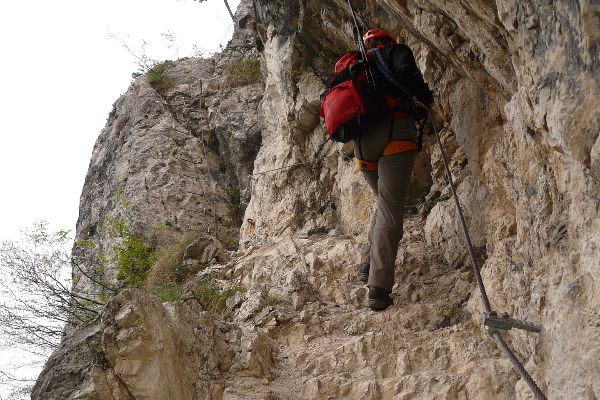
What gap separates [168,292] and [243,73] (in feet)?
19.6

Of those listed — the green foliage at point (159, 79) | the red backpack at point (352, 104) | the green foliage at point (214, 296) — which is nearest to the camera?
the red backpack at point (352, 104)

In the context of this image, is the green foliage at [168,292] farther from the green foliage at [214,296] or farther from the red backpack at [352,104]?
the red backpack at [352,104]

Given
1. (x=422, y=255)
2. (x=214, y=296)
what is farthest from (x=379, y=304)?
(x=214, y=296)

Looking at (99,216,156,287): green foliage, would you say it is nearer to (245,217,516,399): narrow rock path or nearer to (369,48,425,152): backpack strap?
(245,217,516,399): narrow rock path

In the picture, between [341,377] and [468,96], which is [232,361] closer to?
[341,377]

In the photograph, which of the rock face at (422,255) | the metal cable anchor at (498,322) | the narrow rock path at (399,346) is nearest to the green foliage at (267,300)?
the rock face at (422,255)

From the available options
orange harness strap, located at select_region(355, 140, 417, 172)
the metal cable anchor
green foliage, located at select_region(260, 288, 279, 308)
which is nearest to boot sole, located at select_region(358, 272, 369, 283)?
green foliage, located at select_region(260, 288, 279, 308)

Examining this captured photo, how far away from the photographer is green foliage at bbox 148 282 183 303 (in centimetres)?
591

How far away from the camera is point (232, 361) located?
14.2 feet

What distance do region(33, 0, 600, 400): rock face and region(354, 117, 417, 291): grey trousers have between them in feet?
1.28

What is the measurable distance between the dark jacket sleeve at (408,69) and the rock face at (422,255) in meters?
0.25

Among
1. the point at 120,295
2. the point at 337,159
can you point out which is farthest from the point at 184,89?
the point at 120,295

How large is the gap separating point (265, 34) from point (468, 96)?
441 centimetres

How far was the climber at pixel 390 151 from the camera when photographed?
189 inches
